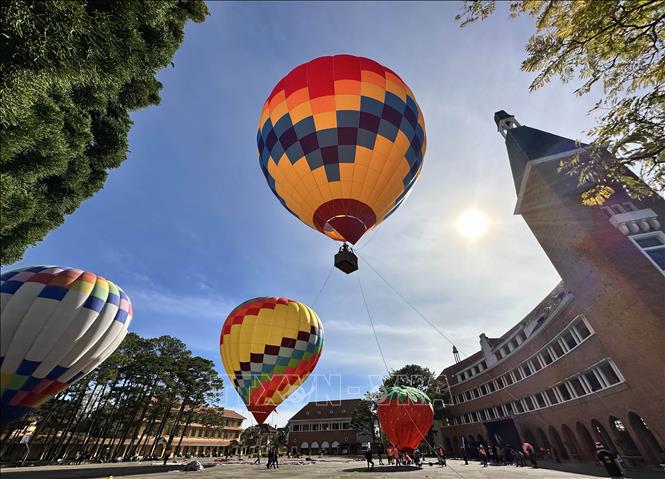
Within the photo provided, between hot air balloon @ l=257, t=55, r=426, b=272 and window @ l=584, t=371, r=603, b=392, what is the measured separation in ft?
70.4

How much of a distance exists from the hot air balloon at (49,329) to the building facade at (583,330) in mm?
24875

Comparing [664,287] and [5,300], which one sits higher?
[664,287]

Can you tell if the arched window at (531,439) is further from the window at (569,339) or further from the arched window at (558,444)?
the window at (569,339)

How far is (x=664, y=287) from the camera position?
16031 mm

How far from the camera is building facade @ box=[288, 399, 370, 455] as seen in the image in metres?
53.8

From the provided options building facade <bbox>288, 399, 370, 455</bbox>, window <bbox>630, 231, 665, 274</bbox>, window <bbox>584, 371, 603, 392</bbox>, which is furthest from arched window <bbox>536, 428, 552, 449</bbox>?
building facade <bbox>288, 399, 370, 455</bbox>

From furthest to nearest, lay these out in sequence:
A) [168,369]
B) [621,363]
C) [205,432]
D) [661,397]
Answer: [205,432]
[168,369]
[621,363]
[661,397]

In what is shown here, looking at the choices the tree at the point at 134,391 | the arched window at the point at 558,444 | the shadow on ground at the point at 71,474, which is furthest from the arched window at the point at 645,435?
the tree at the point at 134,391

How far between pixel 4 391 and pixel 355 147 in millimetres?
14780

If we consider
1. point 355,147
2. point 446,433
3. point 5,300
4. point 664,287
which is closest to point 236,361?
point 5,300

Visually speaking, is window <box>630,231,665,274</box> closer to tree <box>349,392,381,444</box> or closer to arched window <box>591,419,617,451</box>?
arched window <box>591,419,617,451</box>

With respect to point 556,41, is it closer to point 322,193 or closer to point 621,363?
point 322,193

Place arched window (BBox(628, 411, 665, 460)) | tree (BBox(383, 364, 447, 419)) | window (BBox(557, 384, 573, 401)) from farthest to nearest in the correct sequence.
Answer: tree (BBox(383, 364, 447, 419)), window (BBox(557, 384, 573, 401)), arched window (BBox(628, 411, 665, 460))

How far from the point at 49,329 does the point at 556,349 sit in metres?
32.7
